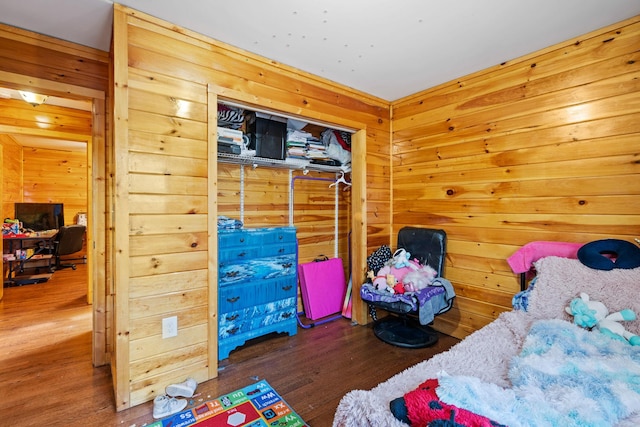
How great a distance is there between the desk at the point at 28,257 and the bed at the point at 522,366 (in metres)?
5.85

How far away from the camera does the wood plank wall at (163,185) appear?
1.74m

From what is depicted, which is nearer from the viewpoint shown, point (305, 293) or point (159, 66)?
point (159, 66)

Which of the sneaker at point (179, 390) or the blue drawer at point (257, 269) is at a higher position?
the blue drawer at point (257, 269)

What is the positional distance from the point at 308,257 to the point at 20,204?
5.80 m

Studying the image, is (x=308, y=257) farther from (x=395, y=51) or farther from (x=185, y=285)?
(x=395, y=51)

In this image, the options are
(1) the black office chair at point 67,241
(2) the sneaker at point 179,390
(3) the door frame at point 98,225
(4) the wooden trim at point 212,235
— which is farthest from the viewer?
(1) the black office chair at point 67,241

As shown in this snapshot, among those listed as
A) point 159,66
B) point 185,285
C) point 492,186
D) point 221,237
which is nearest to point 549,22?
point 492,186

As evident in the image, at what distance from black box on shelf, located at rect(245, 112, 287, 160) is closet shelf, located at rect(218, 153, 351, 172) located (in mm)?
54

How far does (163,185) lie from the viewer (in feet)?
6.16

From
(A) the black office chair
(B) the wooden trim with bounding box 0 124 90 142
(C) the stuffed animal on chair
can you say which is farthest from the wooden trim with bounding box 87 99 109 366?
(A) the black office chair

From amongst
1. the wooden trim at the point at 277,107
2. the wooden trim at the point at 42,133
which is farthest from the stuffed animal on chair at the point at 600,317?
the wooden trim at the point at 42,133

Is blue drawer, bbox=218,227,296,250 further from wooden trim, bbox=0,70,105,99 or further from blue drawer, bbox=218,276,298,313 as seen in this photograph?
wooden trim, bbox=0,70,105,99

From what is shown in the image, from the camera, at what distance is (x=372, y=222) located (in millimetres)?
3117

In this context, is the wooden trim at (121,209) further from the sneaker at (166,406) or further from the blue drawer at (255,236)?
the blue drawer at (255,236)
